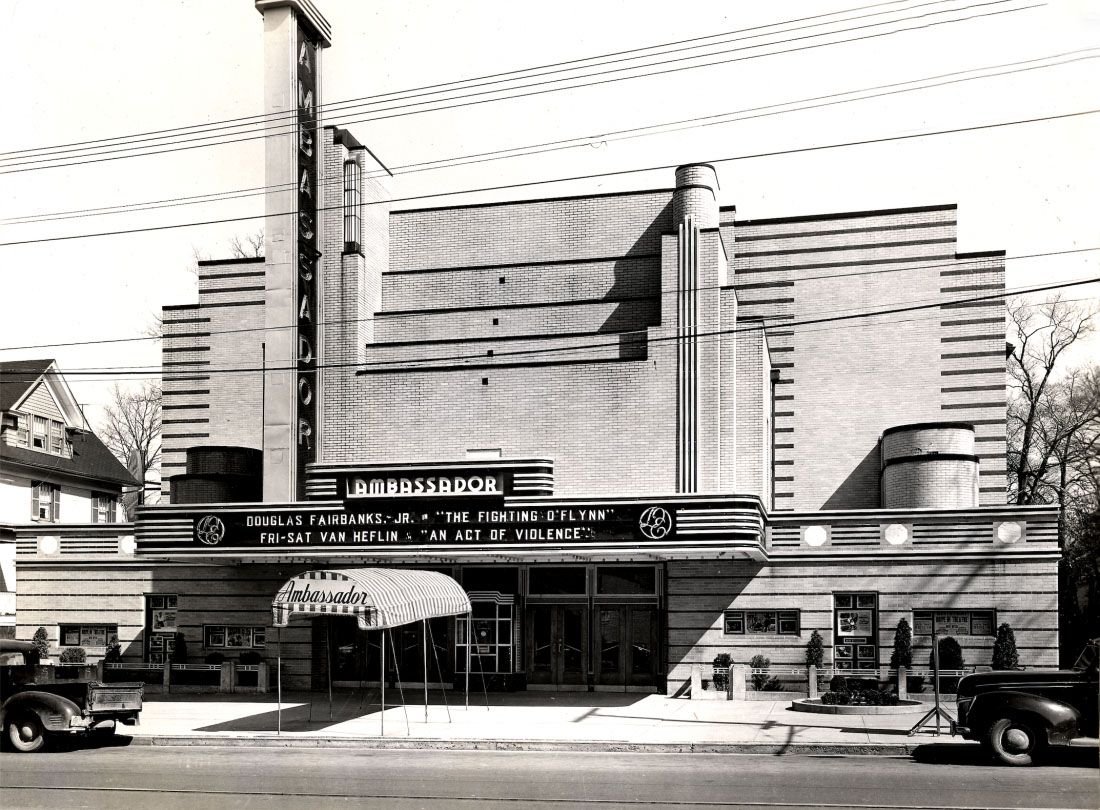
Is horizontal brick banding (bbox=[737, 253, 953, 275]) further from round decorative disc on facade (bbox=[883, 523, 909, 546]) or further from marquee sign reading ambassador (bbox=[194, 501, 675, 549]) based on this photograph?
marquee sign reading ambassador (bbox=[194, 501, 675, 549])

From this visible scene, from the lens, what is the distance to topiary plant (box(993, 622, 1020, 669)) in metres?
26.7

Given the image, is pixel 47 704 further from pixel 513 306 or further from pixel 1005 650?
pixel 1005 650

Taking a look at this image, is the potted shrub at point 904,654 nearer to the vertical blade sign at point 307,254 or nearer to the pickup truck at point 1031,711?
the pickup truck at point 1031,711

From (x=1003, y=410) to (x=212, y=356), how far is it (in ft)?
83.5

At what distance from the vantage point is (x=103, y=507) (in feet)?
151

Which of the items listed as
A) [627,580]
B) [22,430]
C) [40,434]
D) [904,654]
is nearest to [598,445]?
[627,580]

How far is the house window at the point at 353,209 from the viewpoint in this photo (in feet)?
106

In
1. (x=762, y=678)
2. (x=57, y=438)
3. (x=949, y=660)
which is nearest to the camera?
(x=949, y=660)

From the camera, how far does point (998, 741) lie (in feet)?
59.3

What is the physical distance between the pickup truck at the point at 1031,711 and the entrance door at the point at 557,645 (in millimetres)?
12416

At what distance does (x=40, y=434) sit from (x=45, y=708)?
24.3 meters

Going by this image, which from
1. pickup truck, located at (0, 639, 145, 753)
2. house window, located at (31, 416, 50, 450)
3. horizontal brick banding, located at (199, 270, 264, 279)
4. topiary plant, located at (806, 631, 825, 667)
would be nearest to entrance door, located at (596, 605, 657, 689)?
topiary plant, located at (806, 631, 825, 667)

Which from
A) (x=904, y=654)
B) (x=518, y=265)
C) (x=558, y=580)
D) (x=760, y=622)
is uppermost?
(x=518, y=265)

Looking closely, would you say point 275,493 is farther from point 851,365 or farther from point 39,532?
point 851,365
